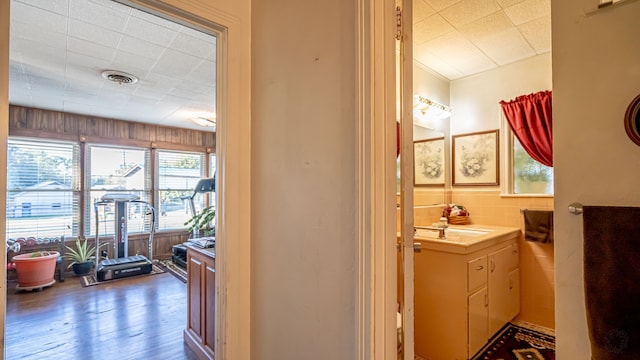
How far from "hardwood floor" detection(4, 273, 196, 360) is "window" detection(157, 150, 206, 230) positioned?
66.2 inches

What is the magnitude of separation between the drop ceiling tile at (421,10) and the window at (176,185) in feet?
16.6

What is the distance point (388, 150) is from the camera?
897 millimetres

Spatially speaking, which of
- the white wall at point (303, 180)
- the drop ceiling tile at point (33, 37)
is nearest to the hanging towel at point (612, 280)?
the white wall at point (303, 180)

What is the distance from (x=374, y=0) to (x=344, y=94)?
0.29 meters

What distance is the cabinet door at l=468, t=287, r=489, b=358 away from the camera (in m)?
1.91

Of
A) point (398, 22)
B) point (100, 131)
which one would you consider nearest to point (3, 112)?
point (398, 22)

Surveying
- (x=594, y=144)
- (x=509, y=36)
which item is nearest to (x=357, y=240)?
(x=594, y=144)

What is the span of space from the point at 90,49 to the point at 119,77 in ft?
1.96

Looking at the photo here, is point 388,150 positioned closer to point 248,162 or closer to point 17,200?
point 248,162

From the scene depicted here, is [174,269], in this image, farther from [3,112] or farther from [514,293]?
[514,293]

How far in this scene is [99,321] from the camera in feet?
9.45

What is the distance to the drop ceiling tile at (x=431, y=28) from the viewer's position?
211 cm

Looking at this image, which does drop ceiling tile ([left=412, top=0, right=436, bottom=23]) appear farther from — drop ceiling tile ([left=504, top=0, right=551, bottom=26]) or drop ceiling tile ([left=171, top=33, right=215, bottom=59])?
drop ceiling tile ([left=171, top=33, right=215, bottom=59])

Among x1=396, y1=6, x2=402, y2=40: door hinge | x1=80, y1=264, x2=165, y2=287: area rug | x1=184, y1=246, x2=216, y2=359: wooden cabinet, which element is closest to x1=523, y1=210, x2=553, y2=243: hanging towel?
x1=396, y1=6, x2=402, y2=40: door hinge
